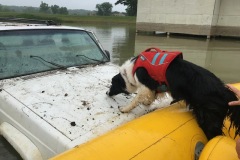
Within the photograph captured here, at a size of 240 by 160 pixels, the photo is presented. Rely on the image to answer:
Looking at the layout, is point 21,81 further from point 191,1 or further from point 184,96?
point 191,1

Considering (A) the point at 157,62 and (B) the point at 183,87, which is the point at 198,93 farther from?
(A) the point at 157,62

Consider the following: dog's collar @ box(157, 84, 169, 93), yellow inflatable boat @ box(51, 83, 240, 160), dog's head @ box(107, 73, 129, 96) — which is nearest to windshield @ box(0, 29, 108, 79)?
dog's head @ box(107, 73, 129, 96)

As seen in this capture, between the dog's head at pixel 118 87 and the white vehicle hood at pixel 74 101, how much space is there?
0.22 feet

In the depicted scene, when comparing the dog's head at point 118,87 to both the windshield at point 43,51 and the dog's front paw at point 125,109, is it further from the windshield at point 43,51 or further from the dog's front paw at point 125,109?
the windshield at point 43,51

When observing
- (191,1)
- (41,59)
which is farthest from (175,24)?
(41,59)

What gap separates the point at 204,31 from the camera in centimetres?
2239

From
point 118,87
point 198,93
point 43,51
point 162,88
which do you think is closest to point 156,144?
point 198,93

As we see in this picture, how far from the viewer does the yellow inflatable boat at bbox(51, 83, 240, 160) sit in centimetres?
188

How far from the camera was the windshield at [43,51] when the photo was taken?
3.41 meters

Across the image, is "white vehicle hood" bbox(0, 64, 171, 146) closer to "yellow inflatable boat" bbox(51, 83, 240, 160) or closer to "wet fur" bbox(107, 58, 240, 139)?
"wet fur" bbox(107, 58, 240, 139)

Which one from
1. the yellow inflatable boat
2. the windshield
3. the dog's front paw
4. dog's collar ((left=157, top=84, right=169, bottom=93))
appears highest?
the windshield

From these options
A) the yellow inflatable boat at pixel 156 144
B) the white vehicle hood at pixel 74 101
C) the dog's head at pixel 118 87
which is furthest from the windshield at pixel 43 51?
the yellow inflatable boat at pixel 156 144

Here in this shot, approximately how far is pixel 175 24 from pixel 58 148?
76.2ft

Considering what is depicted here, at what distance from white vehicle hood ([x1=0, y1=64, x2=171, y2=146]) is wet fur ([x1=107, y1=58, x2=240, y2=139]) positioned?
0.16 metres
